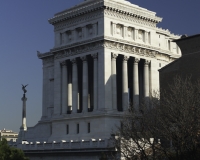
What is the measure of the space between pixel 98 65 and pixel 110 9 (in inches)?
418

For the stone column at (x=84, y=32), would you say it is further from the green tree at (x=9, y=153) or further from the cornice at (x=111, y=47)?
the green tree at (x=9, y=153)

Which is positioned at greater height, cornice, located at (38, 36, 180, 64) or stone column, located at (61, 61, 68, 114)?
cornice, located at (38, 36, 180, 64)

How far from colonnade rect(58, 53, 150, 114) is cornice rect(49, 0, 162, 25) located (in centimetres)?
841

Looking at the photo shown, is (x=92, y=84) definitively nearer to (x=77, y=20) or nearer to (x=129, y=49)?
(x=129, y=49)

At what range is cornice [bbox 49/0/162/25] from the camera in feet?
332

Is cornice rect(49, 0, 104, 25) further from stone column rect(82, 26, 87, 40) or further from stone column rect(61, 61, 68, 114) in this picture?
stone column rect(61, 61, 68, 114)

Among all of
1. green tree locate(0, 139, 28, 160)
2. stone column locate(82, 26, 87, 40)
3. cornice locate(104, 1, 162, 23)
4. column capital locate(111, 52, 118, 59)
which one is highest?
cornice locate(104, 1, 162, 23)

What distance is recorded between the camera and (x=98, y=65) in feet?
330

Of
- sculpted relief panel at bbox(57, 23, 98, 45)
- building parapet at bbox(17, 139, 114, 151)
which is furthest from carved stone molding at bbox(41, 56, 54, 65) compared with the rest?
building parapet at bbox(17, 139, 114, 151)

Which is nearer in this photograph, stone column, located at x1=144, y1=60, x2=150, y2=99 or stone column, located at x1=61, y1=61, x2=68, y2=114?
stone column, located at x1=144, y1=60, x2=150, y2=99

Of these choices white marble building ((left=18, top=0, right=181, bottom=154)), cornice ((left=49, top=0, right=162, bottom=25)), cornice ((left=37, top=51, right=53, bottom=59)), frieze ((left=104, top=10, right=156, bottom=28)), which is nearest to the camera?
white marble building ((left=18, top=0, right=181, bottom=154))

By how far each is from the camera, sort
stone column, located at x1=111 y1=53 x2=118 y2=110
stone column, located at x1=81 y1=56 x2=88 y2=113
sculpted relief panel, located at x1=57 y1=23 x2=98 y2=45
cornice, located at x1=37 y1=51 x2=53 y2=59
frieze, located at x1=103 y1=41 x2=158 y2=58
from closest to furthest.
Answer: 1. stone column, located at x1=111 y1=53 x2=118 y2=110
2. frieze, located at x1=103 y1=41 x2=158 y2=58
3. stone column, located at x1=81 y1=56 x2=88 y2=113
4. sculpted relief panel, located at x1=57 y1=23 x2=98 y2=45
5. cornice, located at x1=37 y1=51 x2=53 y2=59

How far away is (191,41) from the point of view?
288ft

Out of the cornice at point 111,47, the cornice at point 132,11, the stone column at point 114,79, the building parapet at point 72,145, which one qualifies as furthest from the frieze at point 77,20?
the building parapet at point 72,145
